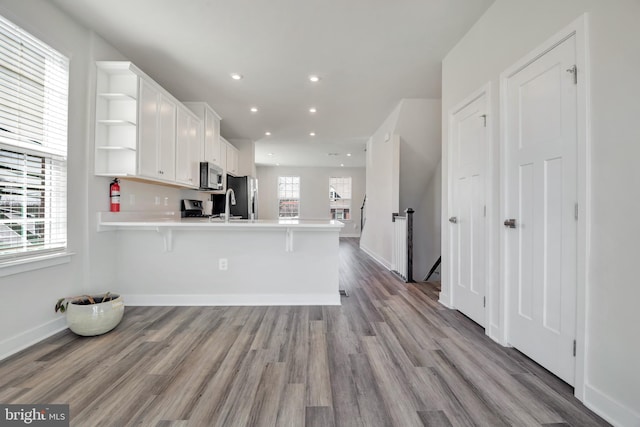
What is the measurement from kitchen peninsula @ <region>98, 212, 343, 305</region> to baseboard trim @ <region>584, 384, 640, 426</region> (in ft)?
6.56

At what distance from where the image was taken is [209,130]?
4504mm

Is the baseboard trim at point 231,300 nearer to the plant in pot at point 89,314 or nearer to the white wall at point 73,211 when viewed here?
the white wall at point 73,211

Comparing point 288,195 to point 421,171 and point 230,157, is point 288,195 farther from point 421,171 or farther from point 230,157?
point 421,171

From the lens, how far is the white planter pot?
2205mm

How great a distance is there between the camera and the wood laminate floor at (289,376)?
4.65 feet

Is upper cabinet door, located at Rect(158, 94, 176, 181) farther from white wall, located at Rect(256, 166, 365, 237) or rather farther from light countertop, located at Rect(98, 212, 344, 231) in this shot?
white wall, located at Rect(256, 166, 365, 237)

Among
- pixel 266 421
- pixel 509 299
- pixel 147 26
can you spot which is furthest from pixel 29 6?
pixel 509 299

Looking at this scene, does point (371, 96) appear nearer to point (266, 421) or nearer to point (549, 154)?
point (549, 154)

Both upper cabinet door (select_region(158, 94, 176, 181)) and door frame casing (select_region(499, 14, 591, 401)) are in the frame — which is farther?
upper cabinet door (select_region(158, 94, 176, 181))

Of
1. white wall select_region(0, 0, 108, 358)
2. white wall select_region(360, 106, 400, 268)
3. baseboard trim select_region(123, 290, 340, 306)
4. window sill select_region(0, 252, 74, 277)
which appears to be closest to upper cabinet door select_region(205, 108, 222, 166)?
white wall select_region(0, 0, 108, 358)

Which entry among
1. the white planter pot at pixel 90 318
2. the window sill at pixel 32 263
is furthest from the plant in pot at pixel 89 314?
the window sill at pixel 32 263

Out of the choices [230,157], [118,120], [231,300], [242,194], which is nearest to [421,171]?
[242,194]

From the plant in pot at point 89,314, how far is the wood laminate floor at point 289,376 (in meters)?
0.08

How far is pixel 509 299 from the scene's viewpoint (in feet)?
6.98
